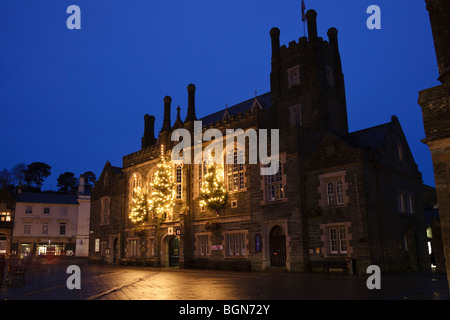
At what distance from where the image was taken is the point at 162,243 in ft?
118

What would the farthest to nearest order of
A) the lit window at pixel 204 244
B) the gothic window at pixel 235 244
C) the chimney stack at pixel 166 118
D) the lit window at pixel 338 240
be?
the chimney stack at pixel 166 118 < the lit window at pixel 204 244 < the gothic window at pixel 235 244 < the lit window at pixel 338 240

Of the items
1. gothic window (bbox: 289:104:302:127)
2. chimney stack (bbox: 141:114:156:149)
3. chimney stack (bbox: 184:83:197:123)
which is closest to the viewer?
gothic window (bbox: 289:104:302:127)

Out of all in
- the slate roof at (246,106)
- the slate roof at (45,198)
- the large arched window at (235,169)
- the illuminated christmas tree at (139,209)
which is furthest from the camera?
the slate roof at (45,198)

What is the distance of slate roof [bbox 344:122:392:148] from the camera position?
2698 centimetres

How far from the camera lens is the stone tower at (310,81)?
30.0m

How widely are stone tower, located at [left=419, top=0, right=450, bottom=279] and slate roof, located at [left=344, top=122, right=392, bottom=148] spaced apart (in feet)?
47.7

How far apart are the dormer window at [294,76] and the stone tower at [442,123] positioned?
61.7 ft

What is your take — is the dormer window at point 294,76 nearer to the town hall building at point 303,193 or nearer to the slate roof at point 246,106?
the town hall building at point 303,193

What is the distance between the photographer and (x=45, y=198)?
219 ft

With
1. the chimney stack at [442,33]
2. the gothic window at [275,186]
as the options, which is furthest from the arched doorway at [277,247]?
the chimney stack at [442,33]

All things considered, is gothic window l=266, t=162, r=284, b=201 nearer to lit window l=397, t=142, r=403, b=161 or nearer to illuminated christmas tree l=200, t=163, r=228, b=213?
illuminated christmas tree l=200, t=163, r=228, b=213

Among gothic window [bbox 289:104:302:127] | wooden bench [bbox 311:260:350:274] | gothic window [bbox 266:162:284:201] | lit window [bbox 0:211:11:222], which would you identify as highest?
gothic window [bbox 289:104:302:127]

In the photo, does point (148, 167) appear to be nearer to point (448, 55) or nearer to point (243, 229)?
point (243, 229)

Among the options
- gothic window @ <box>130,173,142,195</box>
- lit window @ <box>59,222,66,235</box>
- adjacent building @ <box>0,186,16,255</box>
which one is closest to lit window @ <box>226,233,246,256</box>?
gothic window @ <box>130,173,142,195</box>
